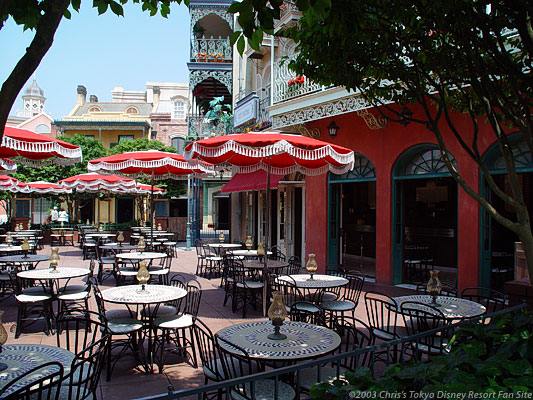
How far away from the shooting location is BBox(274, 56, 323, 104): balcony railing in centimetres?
1127

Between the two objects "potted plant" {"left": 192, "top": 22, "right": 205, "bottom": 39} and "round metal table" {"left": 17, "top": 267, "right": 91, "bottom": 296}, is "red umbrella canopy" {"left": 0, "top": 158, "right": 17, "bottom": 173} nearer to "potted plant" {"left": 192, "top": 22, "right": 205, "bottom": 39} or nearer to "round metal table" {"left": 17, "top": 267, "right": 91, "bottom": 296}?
"round metal table" {"left": 17, "top": 267, "right": 91, "bottom": 296}

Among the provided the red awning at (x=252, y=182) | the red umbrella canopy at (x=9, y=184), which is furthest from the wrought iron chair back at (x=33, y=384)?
the red umbrella canopy at (x=9, y=184)

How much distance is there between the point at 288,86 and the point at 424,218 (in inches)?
254

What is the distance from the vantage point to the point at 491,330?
331cm

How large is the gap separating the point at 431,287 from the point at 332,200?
725 cm

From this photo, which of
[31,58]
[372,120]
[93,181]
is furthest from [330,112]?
[93,181]

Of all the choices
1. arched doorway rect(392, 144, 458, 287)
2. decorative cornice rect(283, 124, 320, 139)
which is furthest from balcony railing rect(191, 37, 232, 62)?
arched doorway rect(392, 144, 458, 287)

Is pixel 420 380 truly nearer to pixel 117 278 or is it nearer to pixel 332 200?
pixel 117 278

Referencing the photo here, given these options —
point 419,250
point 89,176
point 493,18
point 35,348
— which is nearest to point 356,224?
point 419,250

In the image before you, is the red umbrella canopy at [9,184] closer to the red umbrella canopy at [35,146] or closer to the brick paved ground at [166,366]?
the red umbrella canopy at [35,146]

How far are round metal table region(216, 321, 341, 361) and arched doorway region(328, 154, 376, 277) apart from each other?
8.22 m

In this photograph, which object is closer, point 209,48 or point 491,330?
point 491,330

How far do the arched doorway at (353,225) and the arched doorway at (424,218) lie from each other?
1.34 meters

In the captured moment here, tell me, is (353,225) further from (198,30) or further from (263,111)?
(198,30)
